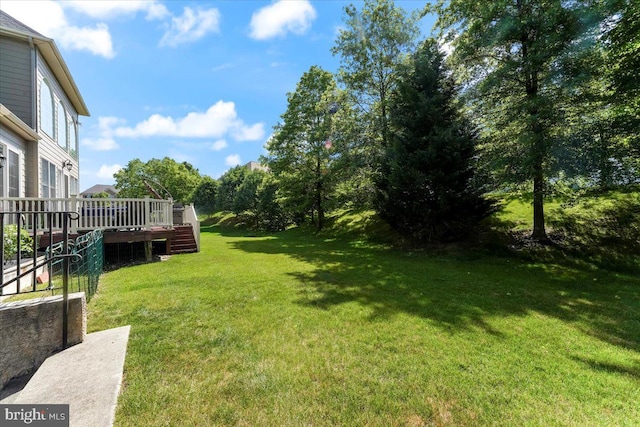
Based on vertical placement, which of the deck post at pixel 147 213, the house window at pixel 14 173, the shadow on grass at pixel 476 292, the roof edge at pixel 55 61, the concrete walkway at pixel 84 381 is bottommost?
the shadow on grass at pixel 476 292

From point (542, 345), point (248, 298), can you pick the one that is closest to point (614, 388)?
point (542, 345)

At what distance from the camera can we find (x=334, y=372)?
2742 millimetres

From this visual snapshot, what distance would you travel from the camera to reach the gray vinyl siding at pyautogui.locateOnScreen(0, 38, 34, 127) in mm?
8070

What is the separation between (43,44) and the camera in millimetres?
8430

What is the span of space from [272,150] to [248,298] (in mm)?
15129

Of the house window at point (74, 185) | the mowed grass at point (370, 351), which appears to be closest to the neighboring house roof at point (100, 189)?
the house window at point (74, 185)

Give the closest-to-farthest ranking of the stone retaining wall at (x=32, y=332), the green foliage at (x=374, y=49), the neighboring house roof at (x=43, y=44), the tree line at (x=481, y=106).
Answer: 1. the stone retaining wall at (x=32, y=332)
2. the tree line at (x=481, y=106)
3. the neighboring house roof at (x=43, y=44)
4. the green foliage at (x=374, y=49)

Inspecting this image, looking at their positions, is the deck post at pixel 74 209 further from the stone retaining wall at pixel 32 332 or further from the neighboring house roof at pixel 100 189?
the neighboring house roof at pixel 100 189

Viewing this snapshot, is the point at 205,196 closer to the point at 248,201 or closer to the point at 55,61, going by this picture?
the point at 248,201

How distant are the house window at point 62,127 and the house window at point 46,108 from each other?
1.02 m

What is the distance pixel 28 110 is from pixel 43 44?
202cm

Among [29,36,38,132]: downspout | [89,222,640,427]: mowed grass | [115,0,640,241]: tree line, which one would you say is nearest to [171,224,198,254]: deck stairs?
[89,222,640,427]: mowed grass

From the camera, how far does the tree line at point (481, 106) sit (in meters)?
7.62

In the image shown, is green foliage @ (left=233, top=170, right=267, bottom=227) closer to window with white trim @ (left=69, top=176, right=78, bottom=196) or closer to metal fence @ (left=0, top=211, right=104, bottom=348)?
window with white trim @ (left=69, top=176, right=78, bottom=196)
